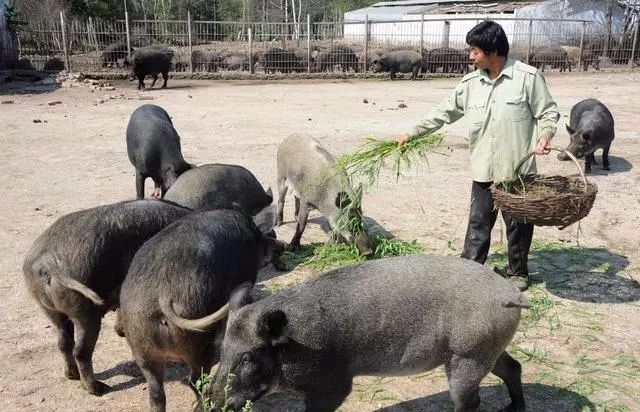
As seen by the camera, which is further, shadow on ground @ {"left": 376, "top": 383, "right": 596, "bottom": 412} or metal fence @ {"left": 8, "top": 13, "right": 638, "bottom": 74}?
metal fence @ {"left": 8, "top": 13, "right": 638, "bottom": 74}

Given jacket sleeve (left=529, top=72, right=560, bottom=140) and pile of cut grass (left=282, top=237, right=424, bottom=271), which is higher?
jacket sleeve (left=529, top=72, right=560, bottom=140)

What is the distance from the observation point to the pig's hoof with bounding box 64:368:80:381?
402 cm

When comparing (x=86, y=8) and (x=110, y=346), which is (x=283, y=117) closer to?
(x=110, y=346)

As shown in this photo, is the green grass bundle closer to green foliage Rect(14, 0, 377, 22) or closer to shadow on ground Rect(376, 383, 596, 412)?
shadow on ground Rect(376, 383, 596, 412)

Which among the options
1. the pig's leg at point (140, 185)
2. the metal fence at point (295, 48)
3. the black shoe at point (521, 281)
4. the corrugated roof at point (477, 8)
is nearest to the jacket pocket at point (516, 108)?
the black shoe at point (521, 281)

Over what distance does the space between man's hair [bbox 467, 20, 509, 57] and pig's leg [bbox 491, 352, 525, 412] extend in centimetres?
238

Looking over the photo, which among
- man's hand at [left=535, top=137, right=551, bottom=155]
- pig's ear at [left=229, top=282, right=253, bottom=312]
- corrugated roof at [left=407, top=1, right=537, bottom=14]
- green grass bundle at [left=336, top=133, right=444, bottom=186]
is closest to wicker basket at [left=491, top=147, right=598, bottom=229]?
man's hand at [left=535, top=137, right=551, bottom=155]

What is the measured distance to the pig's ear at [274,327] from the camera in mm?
2865

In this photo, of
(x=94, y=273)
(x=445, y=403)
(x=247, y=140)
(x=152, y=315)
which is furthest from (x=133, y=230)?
(x=247, y=140)

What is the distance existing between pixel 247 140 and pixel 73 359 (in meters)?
7.79

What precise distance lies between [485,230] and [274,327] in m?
2.83

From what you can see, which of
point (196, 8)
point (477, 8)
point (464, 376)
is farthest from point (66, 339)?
point (196, 8)

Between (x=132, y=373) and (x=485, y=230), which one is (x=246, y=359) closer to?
(x=132, y=373)

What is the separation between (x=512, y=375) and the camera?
356 centimetres
